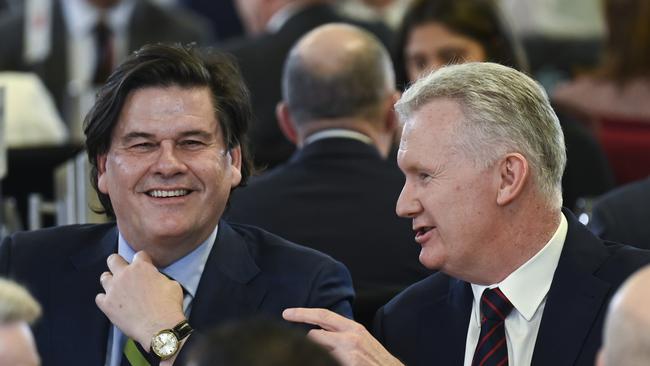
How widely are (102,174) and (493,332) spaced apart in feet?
3.12

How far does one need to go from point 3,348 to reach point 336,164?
224cm

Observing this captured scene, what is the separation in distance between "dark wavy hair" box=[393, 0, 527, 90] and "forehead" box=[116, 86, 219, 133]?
236cm

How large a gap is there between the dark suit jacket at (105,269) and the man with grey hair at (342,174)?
0.28 metres

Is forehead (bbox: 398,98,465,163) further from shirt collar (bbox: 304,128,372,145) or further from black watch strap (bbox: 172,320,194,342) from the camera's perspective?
shirt collar (bbox: 304,128,372,145)

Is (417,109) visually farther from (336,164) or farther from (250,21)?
(250,21)

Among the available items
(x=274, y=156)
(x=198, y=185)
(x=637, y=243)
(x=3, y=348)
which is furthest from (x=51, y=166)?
(x=3, y=348)

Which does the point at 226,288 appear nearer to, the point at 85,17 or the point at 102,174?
the point at 102,174

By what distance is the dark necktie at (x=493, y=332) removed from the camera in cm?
286

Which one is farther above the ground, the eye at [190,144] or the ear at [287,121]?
the eye at [190,144]

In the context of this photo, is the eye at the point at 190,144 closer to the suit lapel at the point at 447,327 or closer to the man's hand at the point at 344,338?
the man's hand at the point at 344,338

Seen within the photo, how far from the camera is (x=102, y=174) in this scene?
10.5 ft

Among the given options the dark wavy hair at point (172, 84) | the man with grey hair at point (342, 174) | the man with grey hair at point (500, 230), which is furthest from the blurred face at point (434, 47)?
the man with grey hair at point (500, 230)

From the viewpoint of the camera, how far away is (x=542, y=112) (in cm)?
291

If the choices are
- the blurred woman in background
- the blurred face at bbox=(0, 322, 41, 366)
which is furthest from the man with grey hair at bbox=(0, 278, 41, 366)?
the blurred woman in background
